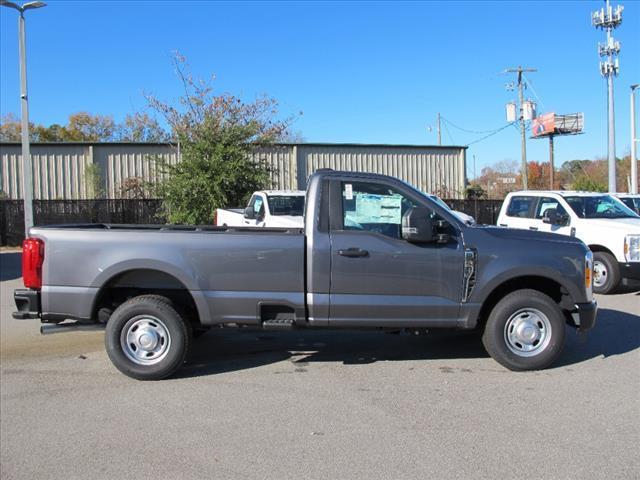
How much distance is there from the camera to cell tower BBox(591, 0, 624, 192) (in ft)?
96.4

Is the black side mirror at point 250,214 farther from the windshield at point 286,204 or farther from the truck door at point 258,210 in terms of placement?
the windshield at point 286,204

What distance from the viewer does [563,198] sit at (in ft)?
37.9

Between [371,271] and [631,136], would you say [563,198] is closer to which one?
[371,271]

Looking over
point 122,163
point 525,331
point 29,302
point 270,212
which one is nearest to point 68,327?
point 29,302

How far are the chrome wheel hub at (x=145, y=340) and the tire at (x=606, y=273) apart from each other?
811cm

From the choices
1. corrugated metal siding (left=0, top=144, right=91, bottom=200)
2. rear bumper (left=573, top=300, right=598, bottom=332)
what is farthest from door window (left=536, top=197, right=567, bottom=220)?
corrugated metal siding (left=0, top=144, right=91, bottom=200)

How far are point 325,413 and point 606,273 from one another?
782 centimetres

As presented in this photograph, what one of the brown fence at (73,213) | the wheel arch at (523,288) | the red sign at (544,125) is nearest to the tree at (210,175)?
the brown fence at (73,213)

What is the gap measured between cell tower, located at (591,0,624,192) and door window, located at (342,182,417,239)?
27.1 meters

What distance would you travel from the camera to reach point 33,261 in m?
5.54

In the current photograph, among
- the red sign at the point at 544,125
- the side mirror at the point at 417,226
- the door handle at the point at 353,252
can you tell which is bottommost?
the door handle at the point at 353,252

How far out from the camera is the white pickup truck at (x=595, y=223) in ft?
33.8

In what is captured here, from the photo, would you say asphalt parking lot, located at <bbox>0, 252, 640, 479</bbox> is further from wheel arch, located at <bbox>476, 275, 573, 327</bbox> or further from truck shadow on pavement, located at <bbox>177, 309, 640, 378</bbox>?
wheel arch, located at <bbox>476, 275, 573, 327</bbox>

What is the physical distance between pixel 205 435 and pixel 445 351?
331 cm
